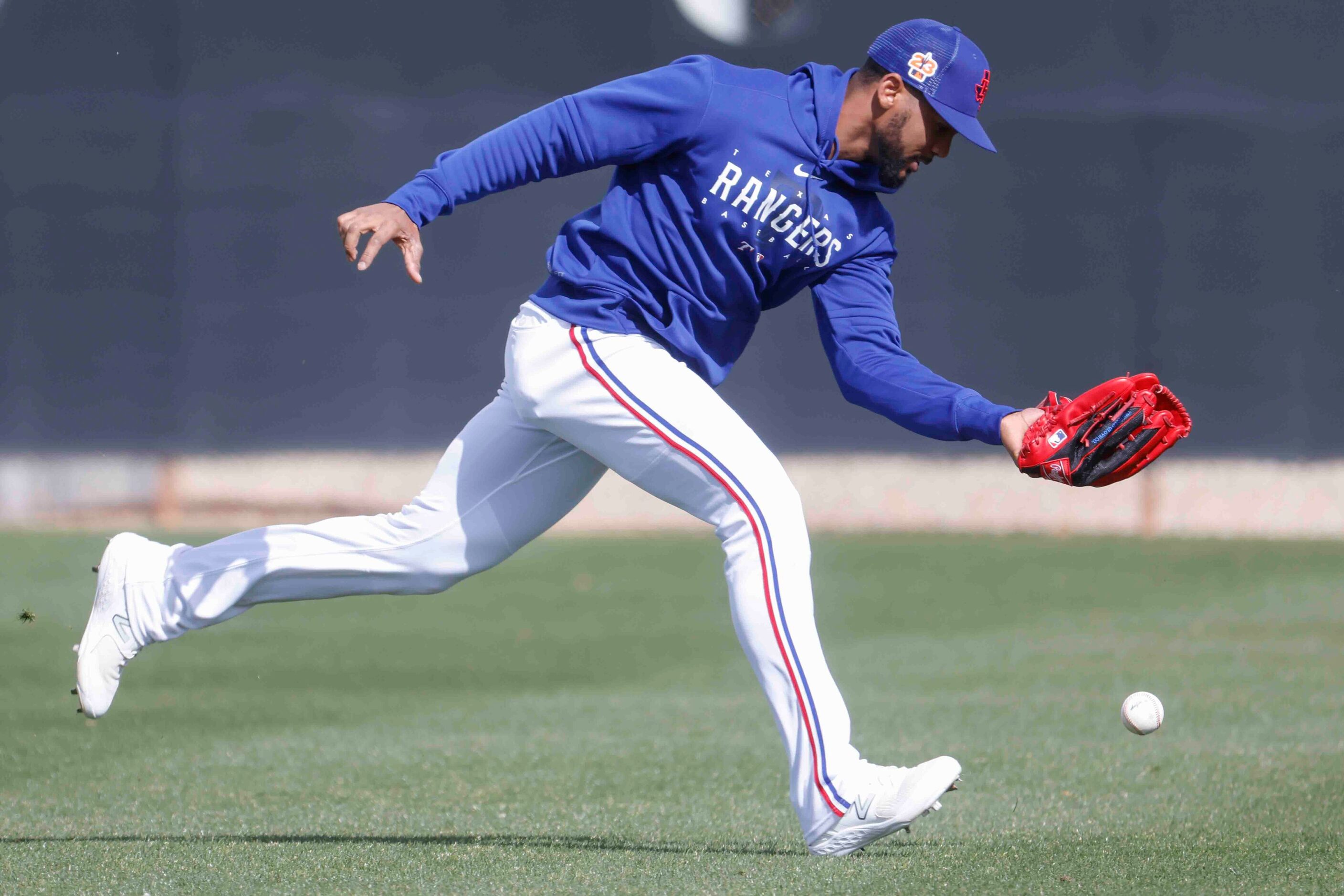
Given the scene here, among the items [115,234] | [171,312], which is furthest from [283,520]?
[115,234]

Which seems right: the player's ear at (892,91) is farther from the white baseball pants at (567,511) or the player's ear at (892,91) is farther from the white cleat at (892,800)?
the white cleat at (892,800)

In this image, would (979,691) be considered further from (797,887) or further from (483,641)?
(797,887)

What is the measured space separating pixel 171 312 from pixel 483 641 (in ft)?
14.5

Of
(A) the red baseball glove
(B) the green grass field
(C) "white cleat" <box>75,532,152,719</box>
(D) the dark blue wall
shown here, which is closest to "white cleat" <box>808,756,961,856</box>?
(B) the green grass field

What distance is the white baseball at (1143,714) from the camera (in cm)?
457

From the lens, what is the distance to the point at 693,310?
3637 millimetres

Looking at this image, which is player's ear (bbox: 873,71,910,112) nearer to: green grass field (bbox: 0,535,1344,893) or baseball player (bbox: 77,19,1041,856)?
baseball player (bbox: 77,19,1041,856)

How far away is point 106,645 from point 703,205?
6.09 ft

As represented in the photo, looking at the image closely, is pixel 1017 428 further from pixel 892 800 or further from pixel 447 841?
pixel 447 841

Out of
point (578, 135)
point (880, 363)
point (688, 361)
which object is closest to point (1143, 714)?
point (880, 363)

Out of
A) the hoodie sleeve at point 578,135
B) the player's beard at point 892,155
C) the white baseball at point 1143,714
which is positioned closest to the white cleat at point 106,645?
the hoodie sleeve at point 578,135

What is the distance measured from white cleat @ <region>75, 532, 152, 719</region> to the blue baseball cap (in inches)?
87.1

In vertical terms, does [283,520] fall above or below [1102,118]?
below

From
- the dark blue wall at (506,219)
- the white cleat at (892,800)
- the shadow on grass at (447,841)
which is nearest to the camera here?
the white cleat at (892,800)
